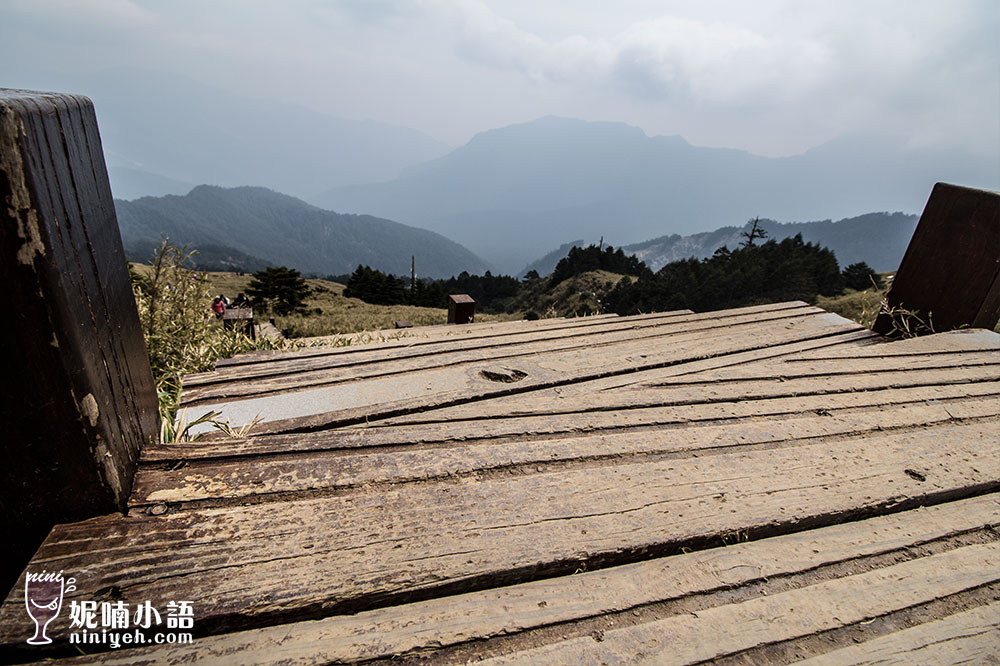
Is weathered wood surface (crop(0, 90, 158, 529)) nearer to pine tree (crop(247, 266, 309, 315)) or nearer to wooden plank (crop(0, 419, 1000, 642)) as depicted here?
wooden plank (crop(0, 419, 1000, 642))

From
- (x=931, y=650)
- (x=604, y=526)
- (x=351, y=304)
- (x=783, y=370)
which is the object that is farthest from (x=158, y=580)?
(x=351, y=304)

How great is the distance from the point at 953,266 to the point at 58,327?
507 cm

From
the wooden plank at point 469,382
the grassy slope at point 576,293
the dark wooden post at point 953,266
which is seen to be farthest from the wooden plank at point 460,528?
the grassy slope at point 576,293

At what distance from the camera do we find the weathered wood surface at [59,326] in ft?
3.32

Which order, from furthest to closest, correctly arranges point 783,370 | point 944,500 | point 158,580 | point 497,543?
point 783,370, point 944,500, point 497,543, point 158,580

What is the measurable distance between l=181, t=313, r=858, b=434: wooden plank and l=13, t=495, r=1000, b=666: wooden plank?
0.98 m

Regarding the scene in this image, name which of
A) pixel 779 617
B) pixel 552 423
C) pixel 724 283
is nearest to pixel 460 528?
pixel 552 423

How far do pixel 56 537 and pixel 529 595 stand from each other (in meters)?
1.26

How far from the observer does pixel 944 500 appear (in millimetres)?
1761

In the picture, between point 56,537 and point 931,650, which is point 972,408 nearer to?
point 931,650

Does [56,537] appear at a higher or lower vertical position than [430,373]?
lower

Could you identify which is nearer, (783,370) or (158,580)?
(158,580)

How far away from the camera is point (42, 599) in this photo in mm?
1104

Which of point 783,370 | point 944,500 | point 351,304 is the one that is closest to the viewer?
point 944,500
